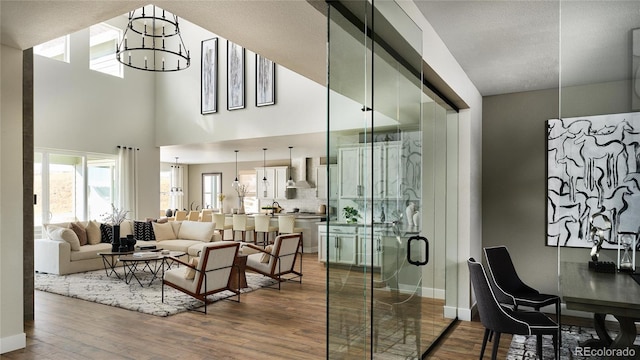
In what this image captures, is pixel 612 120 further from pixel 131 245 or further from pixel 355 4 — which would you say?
pixel 131 245

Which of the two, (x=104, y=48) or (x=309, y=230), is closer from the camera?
(x=104, y=48)

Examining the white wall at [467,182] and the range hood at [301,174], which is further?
the range hood at [301,174]

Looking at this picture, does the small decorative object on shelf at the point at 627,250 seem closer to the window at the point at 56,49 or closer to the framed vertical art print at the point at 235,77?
the framed vertical art print at the point at 235,77

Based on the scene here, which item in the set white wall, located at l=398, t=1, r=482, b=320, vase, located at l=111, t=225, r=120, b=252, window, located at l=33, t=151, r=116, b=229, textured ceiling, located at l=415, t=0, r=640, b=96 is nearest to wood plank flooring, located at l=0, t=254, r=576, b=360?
white wall, located at l=398, t=1, r=482, b=320

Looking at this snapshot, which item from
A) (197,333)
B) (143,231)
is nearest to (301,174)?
(143,231)

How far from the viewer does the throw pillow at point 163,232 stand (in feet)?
28.5

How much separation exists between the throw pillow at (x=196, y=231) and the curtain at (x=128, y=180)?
1.68 m

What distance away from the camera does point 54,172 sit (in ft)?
28.2

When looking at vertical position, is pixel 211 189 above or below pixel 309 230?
above

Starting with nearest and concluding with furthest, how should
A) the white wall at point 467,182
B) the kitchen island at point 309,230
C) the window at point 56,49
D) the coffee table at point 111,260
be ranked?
the white wall at point 467,182, the coffee table at point 111,260, the window at point 56,49, the kitchen island at point 309,230

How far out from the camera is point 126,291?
5.91 metres

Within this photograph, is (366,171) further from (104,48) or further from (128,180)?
(104,48)

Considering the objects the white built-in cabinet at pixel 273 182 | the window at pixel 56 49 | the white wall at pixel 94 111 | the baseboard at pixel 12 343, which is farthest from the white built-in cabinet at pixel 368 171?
the white built-in cabinet at pixel 273 182

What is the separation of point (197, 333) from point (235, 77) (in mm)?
6577
